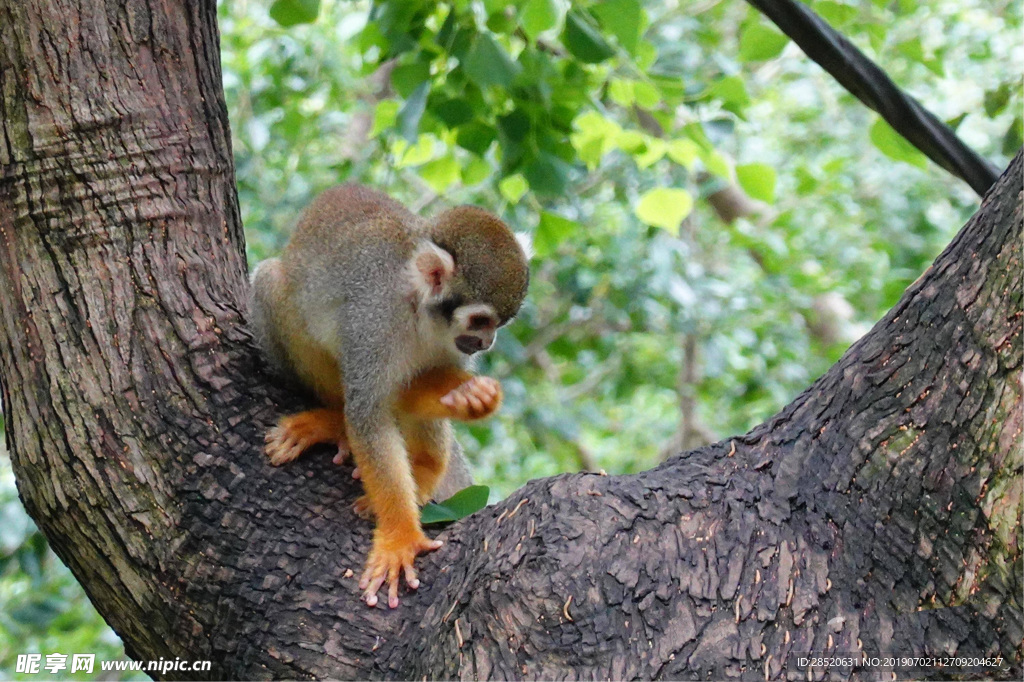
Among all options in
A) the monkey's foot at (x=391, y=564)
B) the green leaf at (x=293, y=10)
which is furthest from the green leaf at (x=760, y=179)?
the monkey's foot at (x=391, y=564)

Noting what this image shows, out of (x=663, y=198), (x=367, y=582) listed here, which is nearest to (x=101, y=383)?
(x=367, y=582)

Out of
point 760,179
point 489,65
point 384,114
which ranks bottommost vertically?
point 384,114

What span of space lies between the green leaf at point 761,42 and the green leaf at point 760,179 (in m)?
0.37

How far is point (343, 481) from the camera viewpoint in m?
2.48

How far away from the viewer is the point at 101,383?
2.21 m

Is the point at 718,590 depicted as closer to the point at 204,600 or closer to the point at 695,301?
the point at 204,600

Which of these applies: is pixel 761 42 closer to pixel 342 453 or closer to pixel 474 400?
pixel 474 400

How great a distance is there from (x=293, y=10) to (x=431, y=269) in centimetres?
108

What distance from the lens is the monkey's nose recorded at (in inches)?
109

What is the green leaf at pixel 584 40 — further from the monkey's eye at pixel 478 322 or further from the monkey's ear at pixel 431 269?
the monkey's eye at pixel 478 322

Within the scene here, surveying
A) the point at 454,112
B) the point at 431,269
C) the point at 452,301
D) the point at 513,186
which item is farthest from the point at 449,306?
the point at 513,186

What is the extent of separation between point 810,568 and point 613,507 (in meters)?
0.43

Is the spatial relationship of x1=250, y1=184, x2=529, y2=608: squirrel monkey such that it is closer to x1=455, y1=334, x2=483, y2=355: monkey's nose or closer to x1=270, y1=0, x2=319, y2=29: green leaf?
x1=455, y1=334, x2=483, y2=355: monkey's nose

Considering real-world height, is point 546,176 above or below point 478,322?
above
